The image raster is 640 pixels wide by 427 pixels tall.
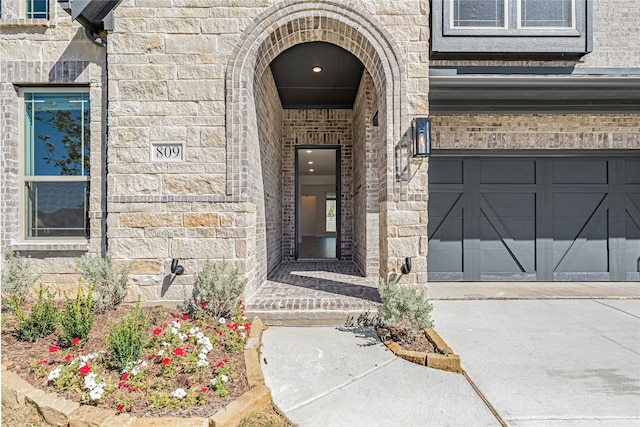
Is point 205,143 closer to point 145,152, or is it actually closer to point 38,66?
point 145,152

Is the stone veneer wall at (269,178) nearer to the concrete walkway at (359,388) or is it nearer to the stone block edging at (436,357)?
the concrete walkway at (359,388)

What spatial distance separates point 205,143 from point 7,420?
2.84 meters

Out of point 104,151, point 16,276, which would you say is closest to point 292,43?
point 104,151

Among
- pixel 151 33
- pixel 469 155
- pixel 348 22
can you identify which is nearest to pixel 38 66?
pixel 151 33

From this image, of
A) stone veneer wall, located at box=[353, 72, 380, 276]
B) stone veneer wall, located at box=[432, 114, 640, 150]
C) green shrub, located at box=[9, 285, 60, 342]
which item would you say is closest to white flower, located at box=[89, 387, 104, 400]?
green shrub, located at box=[9, 285, 60, 342]

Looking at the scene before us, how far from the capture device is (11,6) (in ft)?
12.6

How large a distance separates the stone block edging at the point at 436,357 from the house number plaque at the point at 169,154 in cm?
319

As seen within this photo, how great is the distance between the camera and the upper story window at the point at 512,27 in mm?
4641

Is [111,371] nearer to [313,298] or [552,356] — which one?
[313,298]

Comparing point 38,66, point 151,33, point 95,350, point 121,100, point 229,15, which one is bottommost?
point 95,350

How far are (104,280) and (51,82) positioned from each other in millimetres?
2642

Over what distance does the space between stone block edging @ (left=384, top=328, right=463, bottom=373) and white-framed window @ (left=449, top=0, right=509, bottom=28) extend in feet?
15.1

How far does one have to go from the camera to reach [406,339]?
305 centimetres

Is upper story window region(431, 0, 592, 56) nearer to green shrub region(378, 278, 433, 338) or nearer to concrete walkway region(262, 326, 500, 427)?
green shrub region(378, 278, 433, 338)
